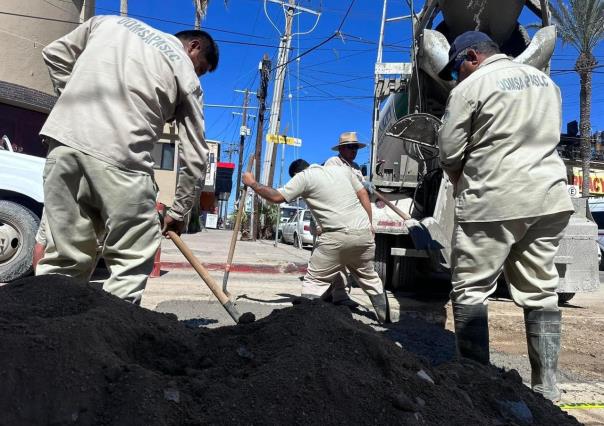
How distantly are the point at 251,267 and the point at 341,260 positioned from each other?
496 cm

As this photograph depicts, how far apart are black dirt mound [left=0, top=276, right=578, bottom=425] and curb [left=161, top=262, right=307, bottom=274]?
21.8 feet

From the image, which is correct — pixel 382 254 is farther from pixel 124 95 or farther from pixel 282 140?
pixel 282 140

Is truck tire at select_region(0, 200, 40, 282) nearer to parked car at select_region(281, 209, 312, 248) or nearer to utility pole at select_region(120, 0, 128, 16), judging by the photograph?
parked car at select_region(281, 209, 312, 248)

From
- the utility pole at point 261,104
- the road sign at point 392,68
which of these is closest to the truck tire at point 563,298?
the road sign at point 392,68

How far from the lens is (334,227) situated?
4875 millimetres

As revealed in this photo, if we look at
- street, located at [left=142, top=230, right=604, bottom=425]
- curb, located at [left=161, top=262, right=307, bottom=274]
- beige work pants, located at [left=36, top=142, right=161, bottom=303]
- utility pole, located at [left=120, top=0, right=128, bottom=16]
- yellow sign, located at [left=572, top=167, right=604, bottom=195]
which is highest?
utility pole, located at [left=120, top=0, right=128, bottom=16]

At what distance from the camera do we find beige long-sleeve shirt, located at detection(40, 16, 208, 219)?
8.34 feet

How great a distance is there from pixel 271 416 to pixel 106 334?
630 millimetres

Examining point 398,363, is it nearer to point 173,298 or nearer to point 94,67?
point 94,67

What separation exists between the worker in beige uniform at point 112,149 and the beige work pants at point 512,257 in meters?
1.71

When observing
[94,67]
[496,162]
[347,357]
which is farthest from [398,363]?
[94,67]

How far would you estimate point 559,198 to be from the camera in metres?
2.83

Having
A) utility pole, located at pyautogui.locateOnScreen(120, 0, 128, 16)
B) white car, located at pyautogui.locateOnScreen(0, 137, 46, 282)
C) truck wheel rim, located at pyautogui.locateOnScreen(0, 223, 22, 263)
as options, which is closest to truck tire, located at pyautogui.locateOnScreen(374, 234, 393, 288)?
white car, located at pyautogui.locateOnScreen(0, 137, 46, 282)

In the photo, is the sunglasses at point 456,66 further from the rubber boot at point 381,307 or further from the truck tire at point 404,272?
the truck tire at point 404,272
